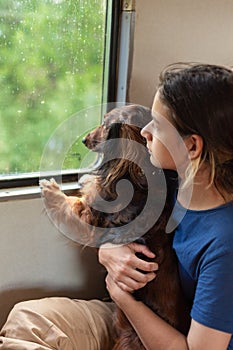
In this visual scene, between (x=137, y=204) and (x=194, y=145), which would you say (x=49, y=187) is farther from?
(x=194, y=145)

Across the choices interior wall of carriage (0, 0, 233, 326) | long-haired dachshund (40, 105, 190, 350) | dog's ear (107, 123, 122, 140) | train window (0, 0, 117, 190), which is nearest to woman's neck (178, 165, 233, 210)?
long-haired dachshund (40, 105, 190, 350)

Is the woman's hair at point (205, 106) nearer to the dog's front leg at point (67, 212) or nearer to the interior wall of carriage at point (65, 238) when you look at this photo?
the dog's front leg at point (67, 212)

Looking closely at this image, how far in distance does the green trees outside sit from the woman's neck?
20.0 inches

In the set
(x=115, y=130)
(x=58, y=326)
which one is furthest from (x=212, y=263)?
(x=58, y=326)

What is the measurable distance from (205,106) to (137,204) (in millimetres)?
352

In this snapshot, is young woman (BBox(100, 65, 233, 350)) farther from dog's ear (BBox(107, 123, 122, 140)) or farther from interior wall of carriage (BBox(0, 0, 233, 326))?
interior wall of carriage (BBox(0, 0, 233, 326))

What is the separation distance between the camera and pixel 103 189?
118 cm

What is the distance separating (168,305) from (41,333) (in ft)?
1.28

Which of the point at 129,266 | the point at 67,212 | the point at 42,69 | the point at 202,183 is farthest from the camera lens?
the point at 42,69

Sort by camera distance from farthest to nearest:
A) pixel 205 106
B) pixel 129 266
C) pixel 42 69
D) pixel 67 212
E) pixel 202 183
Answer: pixel 42 69
pixel 67 212
pixel 129 266
pixel 202 183
pixel 205 106

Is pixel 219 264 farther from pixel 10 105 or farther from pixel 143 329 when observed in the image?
pixel 10 105

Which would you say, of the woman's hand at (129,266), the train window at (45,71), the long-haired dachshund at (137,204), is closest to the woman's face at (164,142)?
the long-haired dachshund at (137,204)

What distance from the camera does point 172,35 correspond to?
5.01 ft

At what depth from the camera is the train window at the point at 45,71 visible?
138 centimetres
